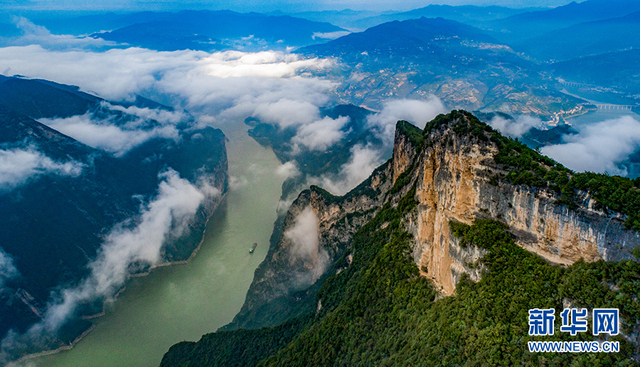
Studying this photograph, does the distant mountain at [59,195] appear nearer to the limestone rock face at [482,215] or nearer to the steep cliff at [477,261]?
the steep cliff at [477,261]

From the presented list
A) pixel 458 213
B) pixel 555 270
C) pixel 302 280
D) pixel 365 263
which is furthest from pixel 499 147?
pixel 302 280

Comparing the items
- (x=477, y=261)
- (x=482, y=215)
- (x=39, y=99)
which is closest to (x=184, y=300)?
(x=477, y=261)

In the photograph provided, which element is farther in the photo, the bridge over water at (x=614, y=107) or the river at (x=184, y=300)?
the bridge over water at (x=614, y=107)

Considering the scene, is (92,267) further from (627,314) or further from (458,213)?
(627,314)

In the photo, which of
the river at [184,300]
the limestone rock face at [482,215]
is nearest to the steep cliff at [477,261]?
the limestone rock face at [482,215]

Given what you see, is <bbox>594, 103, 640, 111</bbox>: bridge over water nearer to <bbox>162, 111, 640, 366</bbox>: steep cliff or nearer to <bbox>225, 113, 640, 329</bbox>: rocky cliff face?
<bbox>225, 113, 640, 329</bbox>: rocky cliff face

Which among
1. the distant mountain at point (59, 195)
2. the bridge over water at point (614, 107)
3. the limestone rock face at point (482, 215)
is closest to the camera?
the limestone rock face at point (482, 215)
